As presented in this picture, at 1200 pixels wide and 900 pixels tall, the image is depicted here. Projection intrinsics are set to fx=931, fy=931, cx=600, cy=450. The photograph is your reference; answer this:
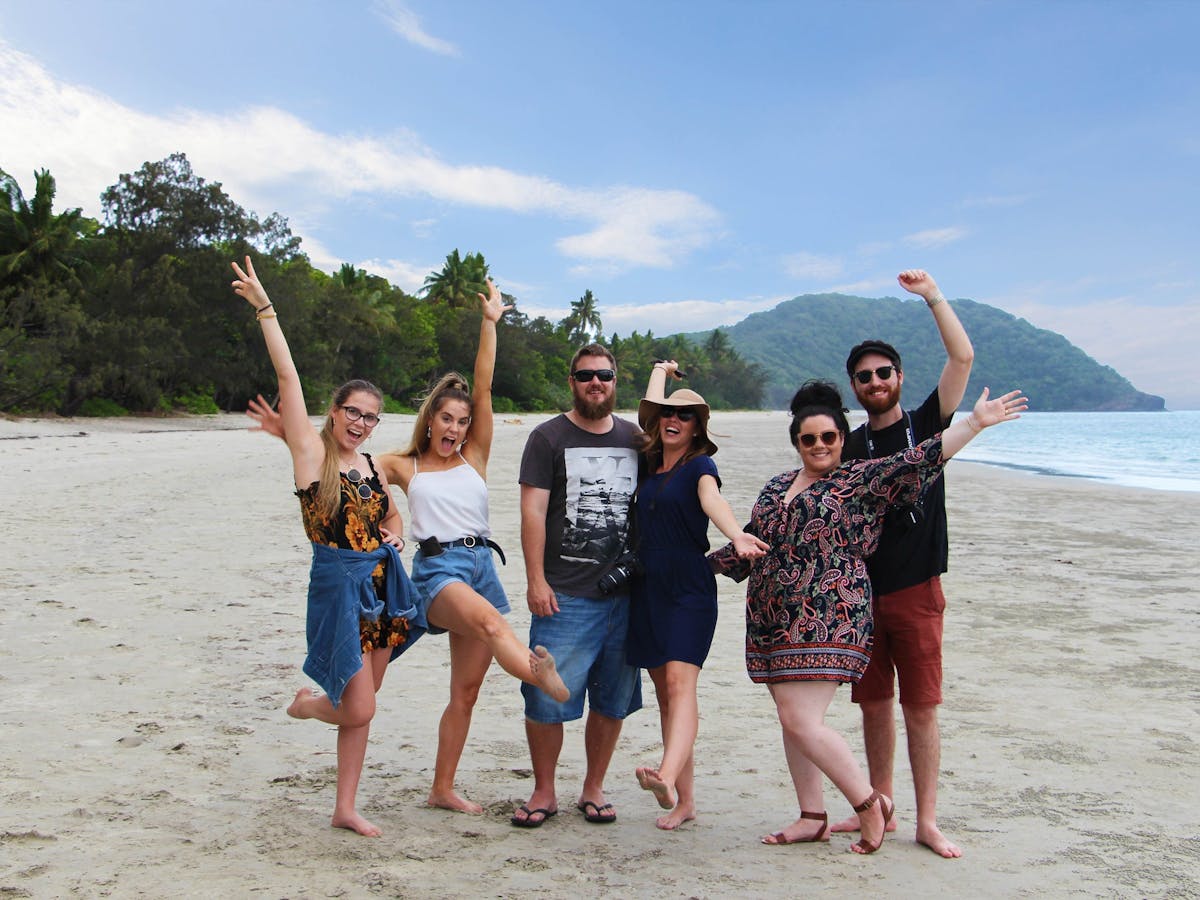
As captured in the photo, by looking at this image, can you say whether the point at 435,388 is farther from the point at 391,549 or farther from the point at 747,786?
the point at 747,786

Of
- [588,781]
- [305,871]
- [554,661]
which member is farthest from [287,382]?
[588,781]

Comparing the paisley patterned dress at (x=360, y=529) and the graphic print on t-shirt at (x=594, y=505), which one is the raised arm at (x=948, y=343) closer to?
the graphic print on t-shirt at (x=594, y=505)

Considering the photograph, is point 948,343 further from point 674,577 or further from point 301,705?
point 301,705

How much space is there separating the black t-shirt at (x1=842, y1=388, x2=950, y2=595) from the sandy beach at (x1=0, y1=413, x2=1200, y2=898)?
3.34ft

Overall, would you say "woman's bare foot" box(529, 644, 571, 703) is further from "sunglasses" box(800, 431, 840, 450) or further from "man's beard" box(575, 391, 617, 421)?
"sunglasses" box(800, 431, 840, 450)

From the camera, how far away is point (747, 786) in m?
4.14

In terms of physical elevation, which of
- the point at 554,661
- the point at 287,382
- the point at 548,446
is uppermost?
the point at 287,382

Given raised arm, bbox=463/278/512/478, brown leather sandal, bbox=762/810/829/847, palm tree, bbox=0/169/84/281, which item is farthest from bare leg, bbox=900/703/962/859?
palm tree, bbox=0/169/84/281

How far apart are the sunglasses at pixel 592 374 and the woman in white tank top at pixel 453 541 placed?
39 centimetres

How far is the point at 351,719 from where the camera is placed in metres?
3.50

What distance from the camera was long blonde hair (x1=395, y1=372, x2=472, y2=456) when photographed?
3.82m

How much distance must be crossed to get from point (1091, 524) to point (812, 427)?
40.1 ft

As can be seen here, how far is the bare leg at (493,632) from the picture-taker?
3.38 m

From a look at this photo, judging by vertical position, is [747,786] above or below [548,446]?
below
